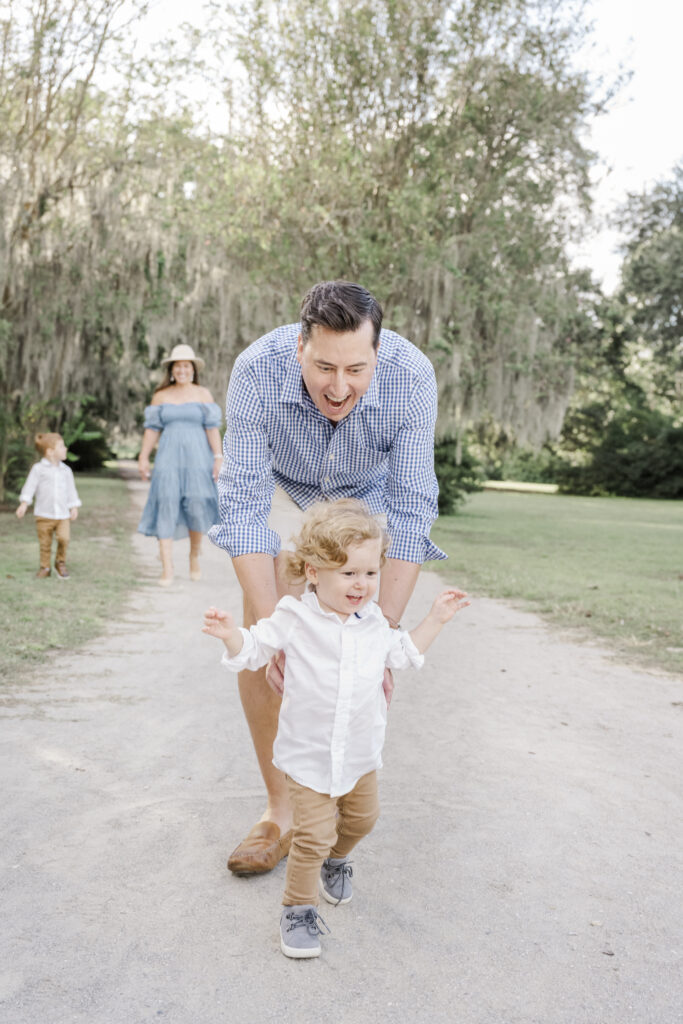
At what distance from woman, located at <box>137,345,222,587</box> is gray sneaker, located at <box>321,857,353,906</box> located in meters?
6.74

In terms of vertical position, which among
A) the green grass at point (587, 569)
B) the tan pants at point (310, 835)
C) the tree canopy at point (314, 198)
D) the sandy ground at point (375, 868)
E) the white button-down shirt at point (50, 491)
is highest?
the tree canopy at point (314, 198)

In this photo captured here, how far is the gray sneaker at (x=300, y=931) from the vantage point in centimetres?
262

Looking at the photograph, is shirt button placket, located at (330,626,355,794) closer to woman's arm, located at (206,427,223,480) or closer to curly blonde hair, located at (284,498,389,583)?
curly blonde hair, located at (284,498,389,583)

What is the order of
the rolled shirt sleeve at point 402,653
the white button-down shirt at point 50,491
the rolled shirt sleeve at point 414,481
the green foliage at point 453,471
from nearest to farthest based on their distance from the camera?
the rolled shirt sleeve at point 402,653 → the rolled shirt sleeve at point 414,481 → the white button-down shirt at point 50,491 → the green foliage at point 453,471

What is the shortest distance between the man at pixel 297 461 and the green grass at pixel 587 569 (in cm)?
405

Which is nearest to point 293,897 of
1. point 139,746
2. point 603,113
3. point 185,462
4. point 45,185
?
point 139,746

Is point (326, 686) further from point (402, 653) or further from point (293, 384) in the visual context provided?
point (293, 384)

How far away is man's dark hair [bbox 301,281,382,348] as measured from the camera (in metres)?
2.70

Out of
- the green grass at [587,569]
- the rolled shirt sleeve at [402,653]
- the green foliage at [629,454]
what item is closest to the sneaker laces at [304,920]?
the rolled shirt sleeve at [402,653]

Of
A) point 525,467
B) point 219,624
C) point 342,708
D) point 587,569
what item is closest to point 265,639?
point 219,624

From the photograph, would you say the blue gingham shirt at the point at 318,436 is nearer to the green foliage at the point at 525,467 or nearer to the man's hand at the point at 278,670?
the man's hand at the point at 278,670

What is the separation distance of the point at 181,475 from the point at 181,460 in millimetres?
141

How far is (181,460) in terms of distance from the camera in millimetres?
9852

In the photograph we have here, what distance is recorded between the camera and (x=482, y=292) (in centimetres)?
1677
